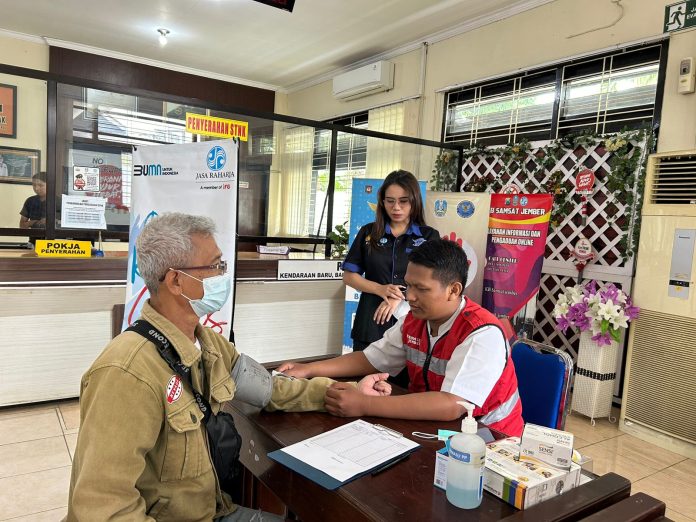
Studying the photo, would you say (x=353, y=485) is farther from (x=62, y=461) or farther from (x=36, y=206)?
(x=36, y=206)

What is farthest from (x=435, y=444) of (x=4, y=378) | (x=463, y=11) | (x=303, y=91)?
(x=303, y=91)

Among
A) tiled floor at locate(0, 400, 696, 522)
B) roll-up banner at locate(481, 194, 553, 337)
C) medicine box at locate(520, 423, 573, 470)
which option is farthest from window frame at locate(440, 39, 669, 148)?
medicine box at locate(520, 423, 573, 470)

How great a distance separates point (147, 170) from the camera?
2.62m

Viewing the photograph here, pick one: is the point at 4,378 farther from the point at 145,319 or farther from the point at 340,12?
the point at 340,12

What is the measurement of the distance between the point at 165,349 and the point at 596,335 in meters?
3.00

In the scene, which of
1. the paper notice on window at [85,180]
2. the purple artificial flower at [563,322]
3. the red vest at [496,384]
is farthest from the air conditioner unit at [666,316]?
the paper notice on window at [85,180]

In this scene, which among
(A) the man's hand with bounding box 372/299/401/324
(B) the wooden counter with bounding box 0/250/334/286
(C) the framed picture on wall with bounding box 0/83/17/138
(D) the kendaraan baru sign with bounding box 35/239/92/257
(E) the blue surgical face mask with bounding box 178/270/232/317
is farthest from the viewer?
(C) the framed picture on wall with bounding box 0/83/17/138

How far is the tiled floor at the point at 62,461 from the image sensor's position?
2.11 m

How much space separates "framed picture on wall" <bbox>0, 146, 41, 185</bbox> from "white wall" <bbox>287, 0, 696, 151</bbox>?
359 cm

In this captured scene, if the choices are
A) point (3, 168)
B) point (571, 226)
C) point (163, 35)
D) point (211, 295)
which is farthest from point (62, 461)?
point (163, 35)

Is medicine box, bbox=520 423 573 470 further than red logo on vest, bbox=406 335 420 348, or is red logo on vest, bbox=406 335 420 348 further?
red logo on vest, bbox=406 335 420 348

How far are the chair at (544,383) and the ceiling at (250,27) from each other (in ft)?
11.5

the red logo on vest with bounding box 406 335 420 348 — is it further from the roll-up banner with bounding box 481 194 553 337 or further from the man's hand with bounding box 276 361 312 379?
the roll-up banner with bounding box 481 194 553 337

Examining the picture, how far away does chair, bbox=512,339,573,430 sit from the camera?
158 centimetres
